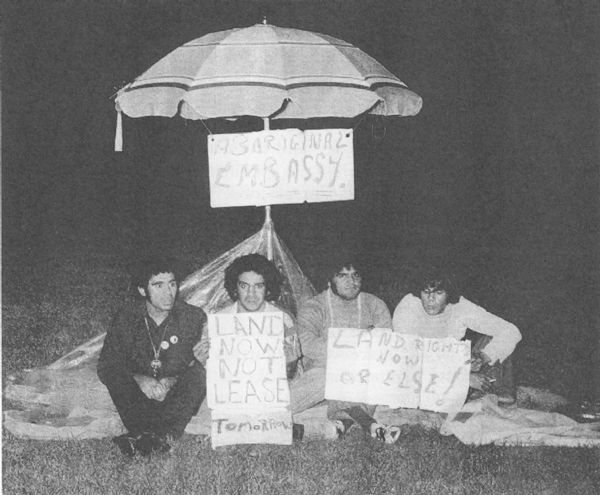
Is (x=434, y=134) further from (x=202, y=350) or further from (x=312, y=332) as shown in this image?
(x=202, y=350)

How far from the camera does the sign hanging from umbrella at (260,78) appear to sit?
3467mm

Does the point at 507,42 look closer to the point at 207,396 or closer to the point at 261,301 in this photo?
the point at 261,301

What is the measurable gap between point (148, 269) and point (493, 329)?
1.53 metres

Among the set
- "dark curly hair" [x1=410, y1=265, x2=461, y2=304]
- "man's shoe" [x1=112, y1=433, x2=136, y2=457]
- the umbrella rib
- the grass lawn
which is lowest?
the grass lawn

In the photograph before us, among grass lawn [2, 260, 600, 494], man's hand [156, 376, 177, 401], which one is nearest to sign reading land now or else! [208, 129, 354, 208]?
man's hand [156, 376, 177, 401]

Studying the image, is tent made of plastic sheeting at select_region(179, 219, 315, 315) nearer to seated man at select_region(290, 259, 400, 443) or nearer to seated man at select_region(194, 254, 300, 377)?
seated man at select_region(290, 259, 400, 443)

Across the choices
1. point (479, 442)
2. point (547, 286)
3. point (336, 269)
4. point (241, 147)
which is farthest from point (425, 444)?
point (547, 286)

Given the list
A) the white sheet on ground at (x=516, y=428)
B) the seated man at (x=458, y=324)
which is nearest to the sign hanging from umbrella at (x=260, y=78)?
the seated man at (x=458, y=324)

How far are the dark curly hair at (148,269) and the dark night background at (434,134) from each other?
17cm

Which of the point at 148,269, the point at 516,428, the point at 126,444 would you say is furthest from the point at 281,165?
the point at 516,428

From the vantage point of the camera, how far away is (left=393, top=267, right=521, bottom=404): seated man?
12.3 ft

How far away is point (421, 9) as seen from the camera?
3.80 metres

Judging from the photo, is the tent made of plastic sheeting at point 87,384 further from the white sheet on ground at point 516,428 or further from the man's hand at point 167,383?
the white sheet on ground at point 516,428

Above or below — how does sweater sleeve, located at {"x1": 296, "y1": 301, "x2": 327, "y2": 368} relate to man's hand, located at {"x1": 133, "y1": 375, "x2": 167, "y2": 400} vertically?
above
